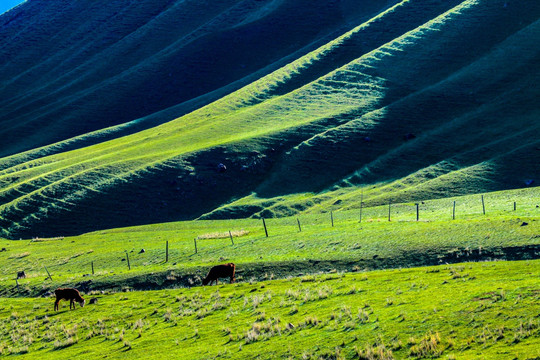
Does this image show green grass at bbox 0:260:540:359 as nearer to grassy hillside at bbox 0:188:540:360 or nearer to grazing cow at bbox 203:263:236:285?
grassy hillside at bbox 0:188:540:360

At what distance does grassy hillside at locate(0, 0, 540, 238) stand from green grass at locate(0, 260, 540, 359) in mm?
47328

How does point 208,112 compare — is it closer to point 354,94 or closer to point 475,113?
point 354,94

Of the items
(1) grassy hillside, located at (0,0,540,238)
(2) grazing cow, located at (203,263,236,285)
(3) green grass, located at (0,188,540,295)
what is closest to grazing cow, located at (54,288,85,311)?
(3) green grass, located at (0,188,540,295)

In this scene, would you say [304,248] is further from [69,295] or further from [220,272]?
[69,295]

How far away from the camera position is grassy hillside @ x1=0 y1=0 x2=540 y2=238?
90.5m

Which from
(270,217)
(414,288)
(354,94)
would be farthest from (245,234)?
(354,94)

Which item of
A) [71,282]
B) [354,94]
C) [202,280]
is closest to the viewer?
[202,280]

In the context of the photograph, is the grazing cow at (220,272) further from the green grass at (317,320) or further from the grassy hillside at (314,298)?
the green grass at (317,320)

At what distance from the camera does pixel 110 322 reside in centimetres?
3509

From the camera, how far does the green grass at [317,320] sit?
22.4m

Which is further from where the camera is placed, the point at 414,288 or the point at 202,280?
the point at 202,280

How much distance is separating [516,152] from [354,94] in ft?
157

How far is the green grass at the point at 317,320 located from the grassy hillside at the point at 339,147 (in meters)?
47.3

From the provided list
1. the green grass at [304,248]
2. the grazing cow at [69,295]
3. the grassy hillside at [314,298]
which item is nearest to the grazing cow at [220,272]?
the grassy hillside at [314,298]
